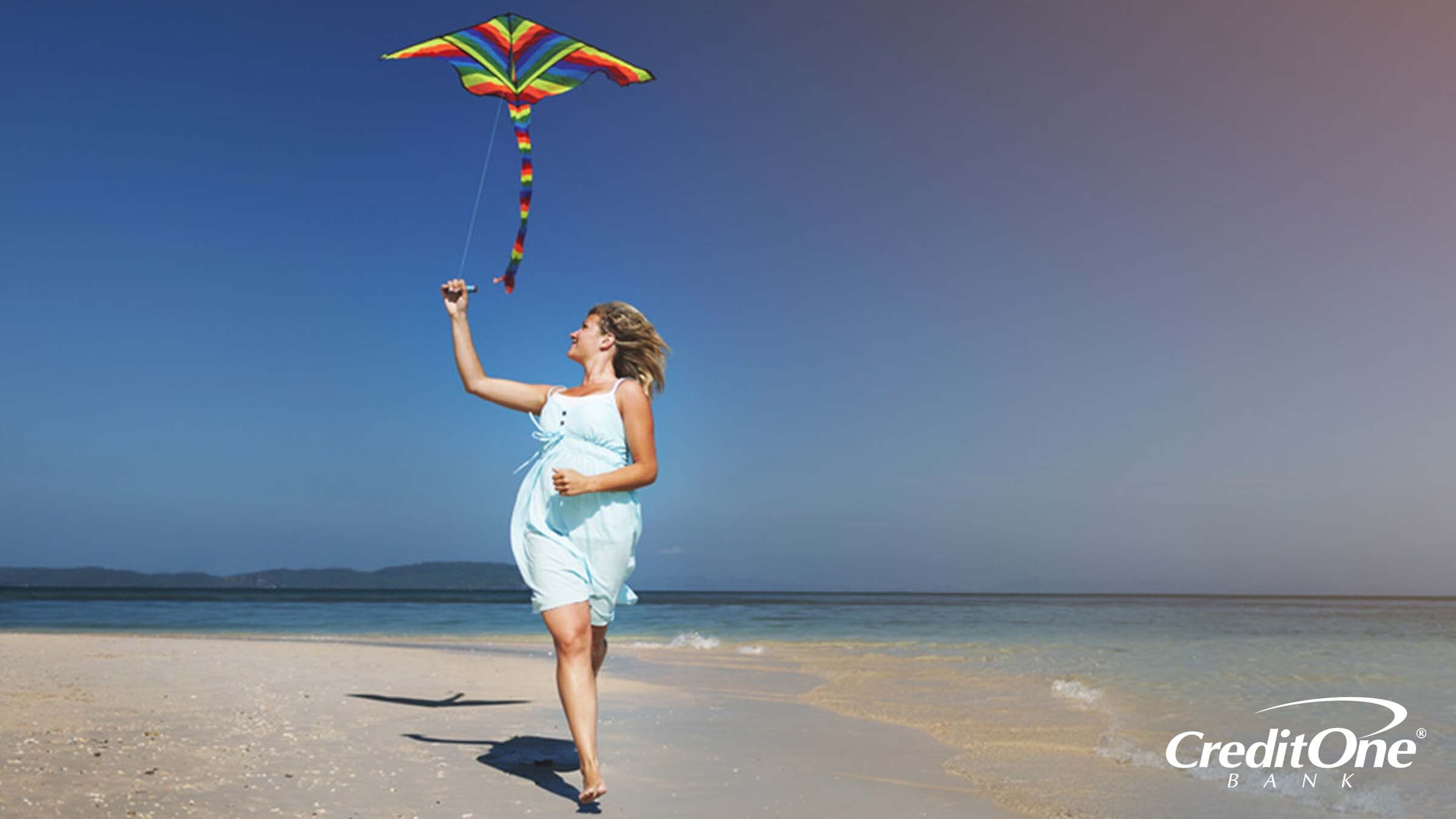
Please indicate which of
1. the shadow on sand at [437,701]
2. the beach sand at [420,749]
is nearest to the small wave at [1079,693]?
the beach sand at [420,749]

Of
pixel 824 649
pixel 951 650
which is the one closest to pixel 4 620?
pixel 824 649

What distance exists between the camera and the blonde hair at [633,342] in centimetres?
457

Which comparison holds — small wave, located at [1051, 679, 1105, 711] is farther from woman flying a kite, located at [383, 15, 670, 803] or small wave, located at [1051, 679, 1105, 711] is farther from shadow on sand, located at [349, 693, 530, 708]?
woman flying a kite, located at [383, 15, 670, 803]

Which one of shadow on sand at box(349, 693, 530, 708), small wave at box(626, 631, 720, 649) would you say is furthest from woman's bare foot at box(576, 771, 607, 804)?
small wave at box(626, 631, 720, 649)

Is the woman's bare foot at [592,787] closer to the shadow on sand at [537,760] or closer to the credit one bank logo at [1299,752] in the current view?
the shadow on sand at [537,760]

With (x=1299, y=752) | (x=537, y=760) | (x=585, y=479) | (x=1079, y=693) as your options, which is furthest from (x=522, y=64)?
(x=1079, y=693)

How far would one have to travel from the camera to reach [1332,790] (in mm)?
5570

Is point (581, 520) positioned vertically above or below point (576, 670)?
above

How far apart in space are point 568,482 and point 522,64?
8.33ft

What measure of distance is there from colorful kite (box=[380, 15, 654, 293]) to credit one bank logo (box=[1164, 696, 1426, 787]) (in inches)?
192

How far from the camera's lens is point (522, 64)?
5.47m

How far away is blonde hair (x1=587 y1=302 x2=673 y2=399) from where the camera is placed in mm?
4570

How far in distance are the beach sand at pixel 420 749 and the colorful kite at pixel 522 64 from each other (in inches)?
103

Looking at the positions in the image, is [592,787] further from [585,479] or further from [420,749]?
[420,749]
